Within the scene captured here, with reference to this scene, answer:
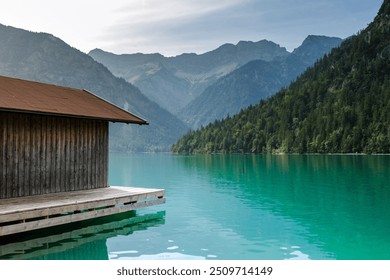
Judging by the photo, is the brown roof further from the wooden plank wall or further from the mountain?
the mountain

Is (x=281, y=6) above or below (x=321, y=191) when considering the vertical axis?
above

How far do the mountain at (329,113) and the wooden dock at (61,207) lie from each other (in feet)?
286

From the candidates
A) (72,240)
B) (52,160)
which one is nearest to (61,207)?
(72,240)

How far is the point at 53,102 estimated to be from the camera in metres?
17.7

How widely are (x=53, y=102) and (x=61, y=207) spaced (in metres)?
4.88

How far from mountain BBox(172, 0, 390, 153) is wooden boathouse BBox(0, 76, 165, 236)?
8678cm

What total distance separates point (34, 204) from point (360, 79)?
13931cm

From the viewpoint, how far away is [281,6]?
6744 centimetres

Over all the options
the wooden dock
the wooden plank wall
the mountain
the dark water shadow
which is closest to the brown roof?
the wooden plank wall

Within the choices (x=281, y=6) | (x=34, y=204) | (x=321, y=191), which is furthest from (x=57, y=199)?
(x=281, y=6)

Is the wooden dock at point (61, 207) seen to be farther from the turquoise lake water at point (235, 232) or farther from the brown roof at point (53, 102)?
the brown roof at point (53, 102)

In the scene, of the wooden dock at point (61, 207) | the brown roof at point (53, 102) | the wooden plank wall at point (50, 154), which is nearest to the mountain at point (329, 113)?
the brown roof at point (53, 102)

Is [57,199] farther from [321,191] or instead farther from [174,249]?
[321,191]

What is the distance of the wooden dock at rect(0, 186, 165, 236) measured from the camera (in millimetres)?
13297
